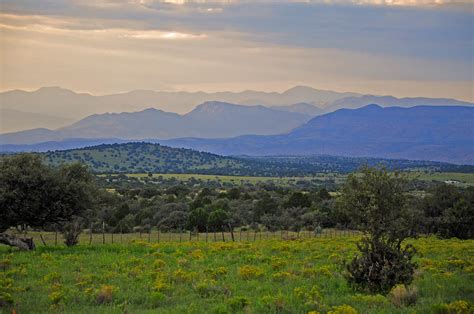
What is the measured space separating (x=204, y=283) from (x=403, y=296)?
619cm

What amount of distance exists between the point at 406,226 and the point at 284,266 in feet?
22.2

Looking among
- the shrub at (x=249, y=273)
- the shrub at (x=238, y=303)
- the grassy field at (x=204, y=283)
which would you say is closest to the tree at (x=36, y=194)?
the grassy field at (x=204, y=283)

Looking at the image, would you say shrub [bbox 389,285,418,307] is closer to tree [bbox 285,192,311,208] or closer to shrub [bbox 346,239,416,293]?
shrub [bbox 346,239,416,293]

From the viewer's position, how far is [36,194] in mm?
31391

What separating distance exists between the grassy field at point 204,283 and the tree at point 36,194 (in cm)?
290

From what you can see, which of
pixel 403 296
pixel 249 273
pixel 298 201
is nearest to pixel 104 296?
pixel 249 273

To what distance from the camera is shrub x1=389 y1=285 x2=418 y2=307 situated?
1645 cm

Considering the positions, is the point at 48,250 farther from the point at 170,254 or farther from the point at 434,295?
the point at 434,295

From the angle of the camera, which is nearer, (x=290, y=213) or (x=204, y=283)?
(x=204, y=283)

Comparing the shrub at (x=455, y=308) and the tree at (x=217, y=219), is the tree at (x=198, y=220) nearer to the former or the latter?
the tree at (x=217, y=219)

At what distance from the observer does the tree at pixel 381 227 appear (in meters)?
18.7

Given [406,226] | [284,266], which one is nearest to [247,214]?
[284,266]

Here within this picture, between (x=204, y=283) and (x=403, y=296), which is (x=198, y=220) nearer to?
(x=204, y=283)

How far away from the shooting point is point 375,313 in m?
15.2
